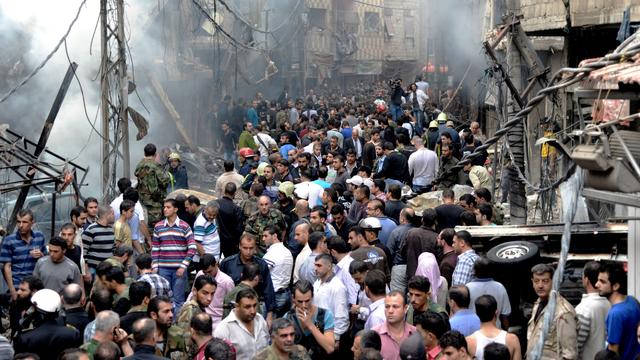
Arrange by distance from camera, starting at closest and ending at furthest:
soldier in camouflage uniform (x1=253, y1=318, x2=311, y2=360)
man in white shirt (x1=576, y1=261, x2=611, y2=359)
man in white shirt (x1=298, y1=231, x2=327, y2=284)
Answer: soldier in camouflage uniform (x1=253, y1=318, x2=311, y2=360) → man in white shirt (x1=576, y1=261, x2=611, y2=359) → man in white shirt (x1=298, y1=231, x2=327, y2=284)

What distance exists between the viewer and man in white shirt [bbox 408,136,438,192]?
15805mm

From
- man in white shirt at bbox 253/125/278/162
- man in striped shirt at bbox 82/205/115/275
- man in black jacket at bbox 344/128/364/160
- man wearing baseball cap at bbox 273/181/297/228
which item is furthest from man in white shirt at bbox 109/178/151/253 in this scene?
man in black jacket at bbox 344/128/364/160

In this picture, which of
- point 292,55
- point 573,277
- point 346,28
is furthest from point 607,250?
point 346,28

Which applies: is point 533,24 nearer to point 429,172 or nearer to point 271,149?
point 429,172

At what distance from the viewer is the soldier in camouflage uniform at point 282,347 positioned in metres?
7.17

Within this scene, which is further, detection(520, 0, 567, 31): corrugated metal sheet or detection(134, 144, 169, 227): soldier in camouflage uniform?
detection(520, 0, 567, 31): corrugated metal sheet

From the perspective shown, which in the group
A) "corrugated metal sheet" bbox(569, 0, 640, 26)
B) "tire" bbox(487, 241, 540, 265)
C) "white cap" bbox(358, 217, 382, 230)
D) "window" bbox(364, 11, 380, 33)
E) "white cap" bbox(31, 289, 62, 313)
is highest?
"corrugated metal sheet" bbox(569, 0, 640, 26)

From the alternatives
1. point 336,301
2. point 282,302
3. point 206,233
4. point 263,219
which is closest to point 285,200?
point 263,219

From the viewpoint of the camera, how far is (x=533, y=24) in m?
18.0

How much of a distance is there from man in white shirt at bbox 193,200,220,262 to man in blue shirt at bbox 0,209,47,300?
67.3 inches

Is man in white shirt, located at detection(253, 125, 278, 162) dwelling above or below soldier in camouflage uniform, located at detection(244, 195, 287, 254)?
below

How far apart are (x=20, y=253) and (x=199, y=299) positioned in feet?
10.6

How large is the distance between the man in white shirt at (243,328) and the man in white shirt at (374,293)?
2.91 ft

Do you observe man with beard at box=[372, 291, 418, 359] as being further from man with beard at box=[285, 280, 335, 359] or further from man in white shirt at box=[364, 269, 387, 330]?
man with beard at box=[285, 280, 335, 359]
